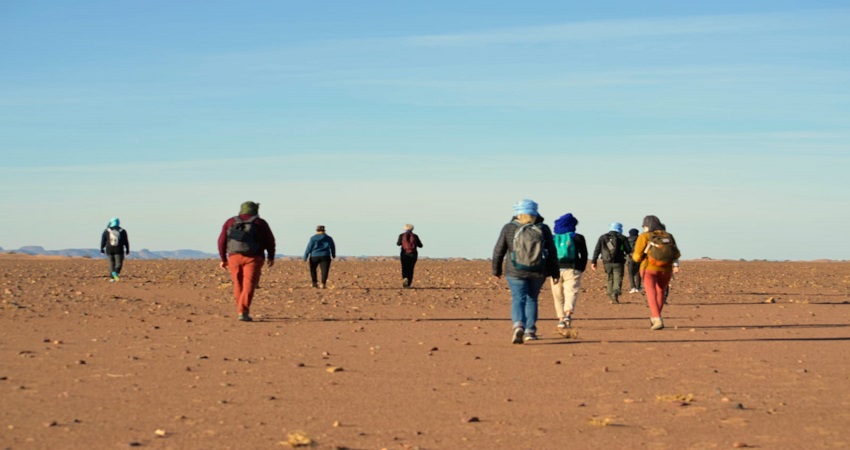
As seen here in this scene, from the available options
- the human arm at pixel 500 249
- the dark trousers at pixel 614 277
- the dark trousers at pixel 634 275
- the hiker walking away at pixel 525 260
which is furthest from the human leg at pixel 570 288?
the dark trousers at pixel 634 275

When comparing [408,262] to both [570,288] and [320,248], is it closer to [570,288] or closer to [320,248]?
[320,248]

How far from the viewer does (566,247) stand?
18.6m

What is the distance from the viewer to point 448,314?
23.0 metres

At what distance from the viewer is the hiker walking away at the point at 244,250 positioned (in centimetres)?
1906

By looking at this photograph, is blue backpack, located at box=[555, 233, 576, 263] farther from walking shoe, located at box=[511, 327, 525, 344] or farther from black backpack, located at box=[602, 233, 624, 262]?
black backpack, located at box=[602, 233, 624, 262]

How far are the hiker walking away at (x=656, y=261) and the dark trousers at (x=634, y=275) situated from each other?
1137 centimetres

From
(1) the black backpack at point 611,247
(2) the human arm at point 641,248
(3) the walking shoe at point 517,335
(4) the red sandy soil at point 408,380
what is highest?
(1) the black backpack at point 611,247

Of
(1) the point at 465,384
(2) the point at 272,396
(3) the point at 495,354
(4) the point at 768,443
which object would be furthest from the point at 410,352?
(4) the point at 768,443

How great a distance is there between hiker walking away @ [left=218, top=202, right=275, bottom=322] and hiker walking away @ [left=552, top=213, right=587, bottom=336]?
4695mm

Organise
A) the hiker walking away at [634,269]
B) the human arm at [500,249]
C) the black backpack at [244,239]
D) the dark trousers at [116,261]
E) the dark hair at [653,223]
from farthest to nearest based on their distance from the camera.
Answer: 1. the dark trousers at [116,261]
2. the hiker walking away at [634,269]
3. the black backpack at [244,239]
4. the dark hair at [653,223]
5. the human arm at [500,249]

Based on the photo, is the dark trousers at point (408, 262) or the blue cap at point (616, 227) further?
the dark trousers at point (408, 262)

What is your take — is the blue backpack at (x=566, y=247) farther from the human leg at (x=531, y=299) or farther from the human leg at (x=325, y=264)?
the human leg at (x=325, y=264)

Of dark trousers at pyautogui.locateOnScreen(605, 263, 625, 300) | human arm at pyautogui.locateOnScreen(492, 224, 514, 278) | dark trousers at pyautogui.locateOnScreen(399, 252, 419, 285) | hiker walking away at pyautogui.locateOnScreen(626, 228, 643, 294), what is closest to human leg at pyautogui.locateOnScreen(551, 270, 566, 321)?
human arm at pyautogui.locateOnScreen(492, 224, 514, 278)

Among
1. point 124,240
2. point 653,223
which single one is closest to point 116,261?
point 124,240
